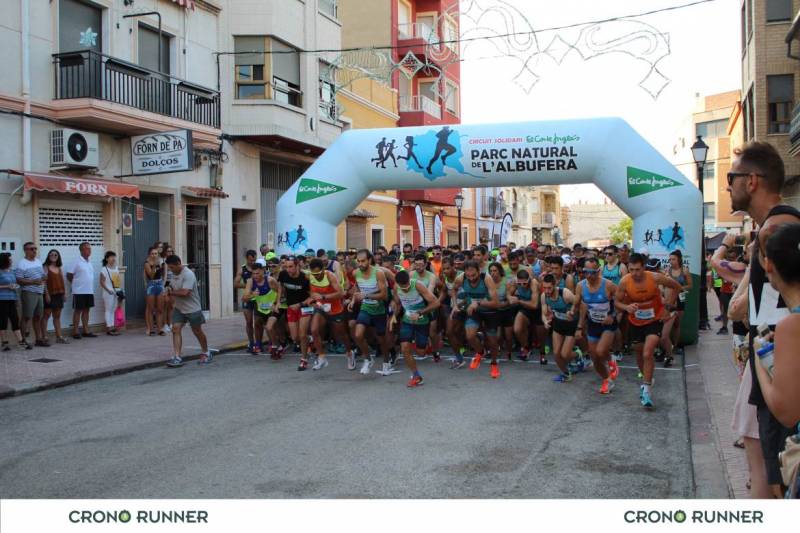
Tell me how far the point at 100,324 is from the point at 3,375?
495 centimetres

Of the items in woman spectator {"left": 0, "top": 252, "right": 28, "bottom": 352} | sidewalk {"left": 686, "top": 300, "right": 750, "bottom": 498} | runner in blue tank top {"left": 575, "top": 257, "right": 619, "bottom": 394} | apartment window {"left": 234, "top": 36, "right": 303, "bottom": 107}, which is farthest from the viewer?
apartment window {"left": 234, "top": 36, "right": 303, "bottom": 107}

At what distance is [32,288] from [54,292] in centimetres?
70

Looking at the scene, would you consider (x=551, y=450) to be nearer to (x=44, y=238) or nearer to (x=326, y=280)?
(x=326, y=280)

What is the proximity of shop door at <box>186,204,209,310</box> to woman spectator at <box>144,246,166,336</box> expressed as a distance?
9.46ft

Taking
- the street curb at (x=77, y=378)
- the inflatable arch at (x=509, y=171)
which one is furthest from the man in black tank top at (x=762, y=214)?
the inflatable arch at (x=509, y=171)

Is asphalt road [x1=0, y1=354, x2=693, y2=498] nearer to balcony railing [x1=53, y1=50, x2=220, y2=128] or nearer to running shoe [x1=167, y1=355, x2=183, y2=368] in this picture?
running shoe [x1=167, y1=355, x2=183, y2=368]

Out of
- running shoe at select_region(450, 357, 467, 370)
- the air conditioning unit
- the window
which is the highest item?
the window

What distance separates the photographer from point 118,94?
14.8 m

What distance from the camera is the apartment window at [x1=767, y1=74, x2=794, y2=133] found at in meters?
23.0

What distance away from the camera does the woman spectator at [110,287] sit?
47.7 ft

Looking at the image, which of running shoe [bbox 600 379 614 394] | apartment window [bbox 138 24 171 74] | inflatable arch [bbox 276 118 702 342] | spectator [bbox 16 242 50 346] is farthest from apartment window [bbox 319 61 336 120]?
running shoe [bbox 600 379 614 394]

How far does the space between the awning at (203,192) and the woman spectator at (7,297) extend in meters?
5.67

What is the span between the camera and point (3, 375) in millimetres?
10195

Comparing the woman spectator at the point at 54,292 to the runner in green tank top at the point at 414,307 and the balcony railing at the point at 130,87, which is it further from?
the runner in green tank top at the point at 414,307
